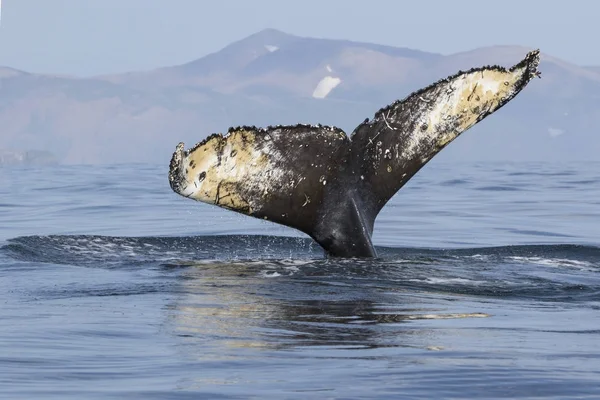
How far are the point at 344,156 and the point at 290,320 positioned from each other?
6.01ft

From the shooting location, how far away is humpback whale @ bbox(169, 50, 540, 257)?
24.2ft

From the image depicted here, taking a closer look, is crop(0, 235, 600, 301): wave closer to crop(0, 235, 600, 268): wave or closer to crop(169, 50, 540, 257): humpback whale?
crop(0, 235, 600, 268): wave

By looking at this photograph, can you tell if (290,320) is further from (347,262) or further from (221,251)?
(221,251)

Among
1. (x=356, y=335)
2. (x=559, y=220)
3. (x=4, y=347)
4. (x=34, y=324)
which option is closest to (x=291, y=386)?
(x=356, y=335)

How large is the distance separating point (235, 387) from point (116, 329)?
61.4 inches

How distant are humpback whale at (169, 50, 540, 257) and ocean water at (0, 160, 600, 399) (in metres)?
0.44

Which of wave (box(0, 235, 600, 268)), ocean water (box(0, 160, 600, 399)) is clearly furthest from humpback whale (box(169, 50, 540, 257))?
wave (box(0, 235, 600, 268))

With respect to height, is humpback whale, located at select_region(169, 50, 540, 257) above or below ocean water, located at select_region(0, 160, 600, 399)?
above

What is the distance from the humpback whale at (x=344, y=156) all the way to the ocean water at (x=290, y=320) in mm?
436

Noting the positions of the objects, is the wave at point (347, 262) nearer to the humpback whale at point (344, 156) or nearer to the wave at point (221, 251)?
the wave at point (221, 251)

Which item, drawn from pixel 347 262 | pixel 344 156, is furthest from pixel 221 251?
pixel 344 156

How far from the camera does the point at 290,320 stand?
6129 mm

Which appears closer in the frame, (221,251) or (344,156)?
(344,156)

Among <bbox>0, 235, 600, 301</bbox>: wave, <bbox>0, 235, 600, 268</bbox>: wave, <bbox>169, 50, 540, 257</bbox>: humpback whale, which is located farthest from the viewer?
<bbox>0, 235, 600, 268</bbox>: wave
